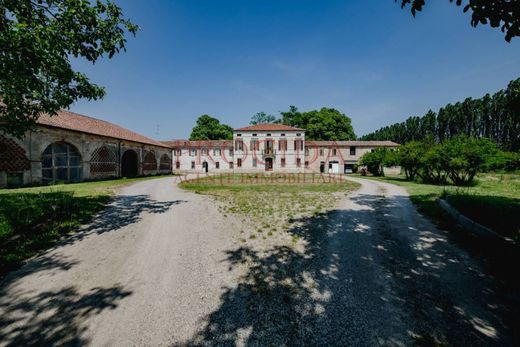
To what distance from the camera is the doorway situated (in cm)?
2582

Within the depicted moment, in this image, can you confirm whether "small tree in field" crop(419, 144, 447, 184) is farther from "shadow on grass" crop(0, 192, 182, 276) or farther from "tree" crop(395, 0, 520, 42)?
"shadow on grass" crop(0, 192, 182, 276)

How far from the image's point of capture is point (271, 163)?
38562 millimetres

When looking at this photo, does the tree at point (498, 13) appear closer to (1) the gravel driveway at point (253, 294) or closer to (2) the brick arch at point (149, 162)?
(1) the gravel driveway at point (253, 294)

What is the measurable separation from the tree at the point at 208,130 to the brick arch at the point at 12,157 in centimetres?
4376

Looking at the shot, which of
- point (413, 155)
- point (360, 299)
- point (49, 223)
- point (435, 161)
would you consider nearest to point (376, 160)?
point (413, 155)

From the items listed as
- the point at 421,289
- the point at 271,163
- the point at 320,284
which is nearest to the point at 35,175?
the point at 320,284

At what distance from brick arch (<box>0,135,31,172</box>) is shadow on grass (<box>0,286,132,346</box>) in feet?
53.7

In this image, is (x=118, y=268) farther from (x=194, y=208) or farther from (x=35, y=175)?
(x=35, y=175)

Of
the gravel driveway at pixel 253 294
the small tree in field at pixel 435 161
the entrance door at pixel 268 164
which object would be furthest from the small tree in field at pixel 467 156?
the entrance door at pixel 268 164

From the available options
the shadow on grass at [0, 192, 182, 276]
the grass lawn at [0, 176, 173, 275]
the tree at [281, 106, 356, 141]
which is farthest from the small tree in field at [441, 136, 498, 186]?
the tree at [281, 106, 356, 141]

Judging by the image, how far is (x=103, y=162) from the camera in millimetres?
21094

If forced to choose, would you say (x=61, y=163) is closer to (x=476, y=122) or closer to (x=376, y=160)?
(x=376, y=160)

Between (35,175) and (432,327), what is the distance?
21.8 meters

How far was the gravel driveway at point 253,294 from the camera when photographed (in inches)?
97.3
